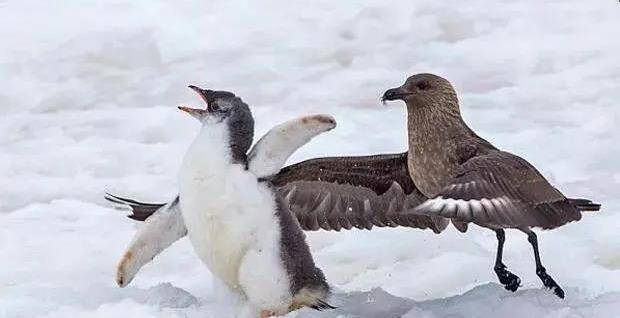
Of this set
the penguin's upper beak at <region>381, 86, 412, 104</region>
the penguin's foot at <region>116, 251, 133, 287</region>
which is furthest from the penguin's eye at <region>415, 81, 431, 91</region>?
the penguin's foot at <region>116, 251, 133, 287</region>

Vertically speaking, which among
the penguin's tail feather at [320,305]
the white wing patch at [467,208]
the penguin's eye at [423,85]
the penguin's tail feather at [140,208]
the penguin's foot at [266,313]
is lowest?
the penguin's foot at [266,313]

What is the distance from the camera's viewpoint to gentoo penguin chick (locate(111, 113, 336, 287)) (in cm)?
362

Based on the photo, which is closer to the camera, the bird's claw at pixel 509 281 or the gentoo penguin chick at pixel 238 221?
the gentoo penguin chick at pixel 238 221

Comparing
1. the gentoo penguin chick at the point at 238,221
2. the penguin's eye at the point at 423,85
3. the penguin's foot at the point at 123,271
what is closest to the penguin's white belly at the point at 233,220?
the gentoo penguin chick at the point at 238,221

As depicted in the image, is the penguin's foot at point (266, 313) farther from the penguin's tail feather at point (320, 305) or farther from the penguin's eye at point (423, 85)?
the penguin's eye at point (423, 85)

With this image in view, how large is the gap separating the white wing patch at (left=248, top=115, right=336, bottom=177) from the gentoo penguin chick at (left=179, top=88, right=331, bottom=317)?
4 centimetres

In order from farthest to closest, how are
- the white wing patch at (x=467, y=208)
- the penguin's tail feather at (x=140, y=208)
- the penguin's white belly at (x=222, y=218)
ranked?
the penguin's tail feather at (x=140, y=208)
the penguin's white belly at (x=222, y=218)
the white wing patch at (x=467, y=208)

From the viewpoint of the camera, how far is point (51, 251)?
462 cm

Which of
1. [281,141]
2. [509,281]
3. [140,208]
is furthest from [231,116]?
[509,281]

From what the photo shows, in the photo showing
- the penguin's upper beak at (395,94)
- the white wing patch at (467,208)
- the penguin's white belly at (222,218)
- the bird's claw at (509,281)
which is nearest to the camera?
the white wing patch at (467,208)

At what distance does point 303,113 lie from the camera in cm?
663

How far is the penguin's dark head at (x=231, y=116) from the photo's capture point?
3.64 m

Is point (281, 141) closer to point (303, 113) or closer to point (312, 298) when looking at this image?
point (312, 298)

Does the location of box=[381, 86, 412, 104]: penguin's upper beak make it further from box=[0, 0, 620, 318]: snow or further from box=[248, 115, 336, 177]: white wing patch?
box=[0, 0, 620, 318]: snow
